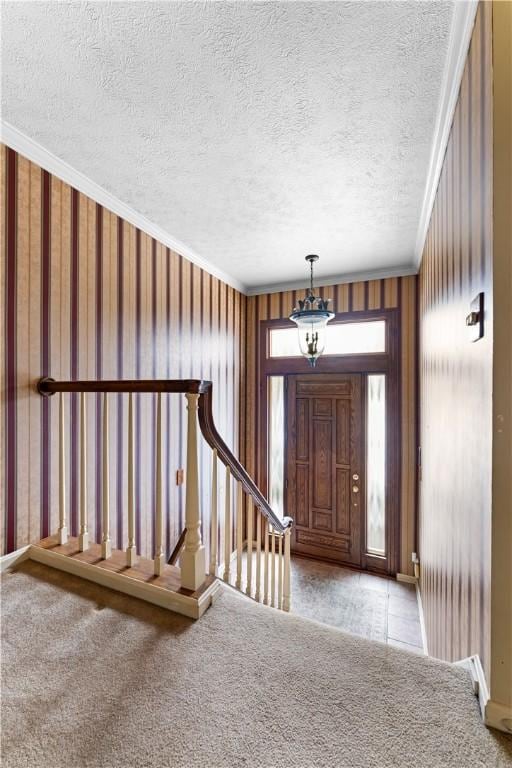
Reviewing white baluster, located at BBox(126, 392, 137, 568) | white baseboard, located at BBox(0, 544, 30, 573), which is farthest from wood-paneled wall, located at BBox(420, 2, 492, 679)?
white baseboard, located at BBox(0, 544, 30, 573)

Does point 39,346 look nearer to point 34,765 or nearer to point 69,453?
point 69,453

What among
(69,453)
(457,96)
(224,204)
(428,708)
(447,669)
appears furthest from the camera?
(224,204)

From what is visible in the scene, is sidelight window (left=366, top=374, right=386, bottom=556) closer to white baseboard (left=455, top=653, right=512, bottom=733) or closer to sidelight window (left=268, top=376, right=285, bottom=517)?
sidelight window (left=268, top=376, right=285, bottom=517)

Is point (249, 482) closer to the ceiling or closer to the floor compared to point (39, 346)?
closer to the floor

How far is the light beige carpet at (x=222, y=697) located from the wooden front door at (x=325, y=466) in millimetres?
2813

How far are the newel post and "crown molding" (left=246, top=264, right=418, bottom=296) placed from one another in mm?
3113

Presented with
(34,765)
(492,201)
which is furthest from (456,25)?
(34,765)

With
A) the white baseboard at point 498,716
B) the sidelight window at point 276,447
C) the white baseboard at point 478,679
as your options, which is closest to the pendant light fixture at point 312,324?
the sidelight window at point 276,447

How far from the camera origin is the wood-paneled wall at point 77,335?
1.79m

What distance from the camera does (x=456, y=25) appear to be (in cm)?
124

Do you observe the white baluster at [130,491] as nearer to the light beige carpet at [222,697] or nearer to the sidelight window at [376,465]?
the light beige carpet at [222,697]

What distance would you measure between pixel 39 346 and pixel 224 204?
1638 millimetres

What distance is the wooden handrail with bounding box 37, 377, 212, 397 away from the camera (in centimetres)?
143

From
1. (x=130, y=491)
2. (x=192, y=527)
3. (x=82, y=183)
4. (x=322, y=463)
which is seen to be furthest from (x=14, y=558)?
(x=322, y=463)
